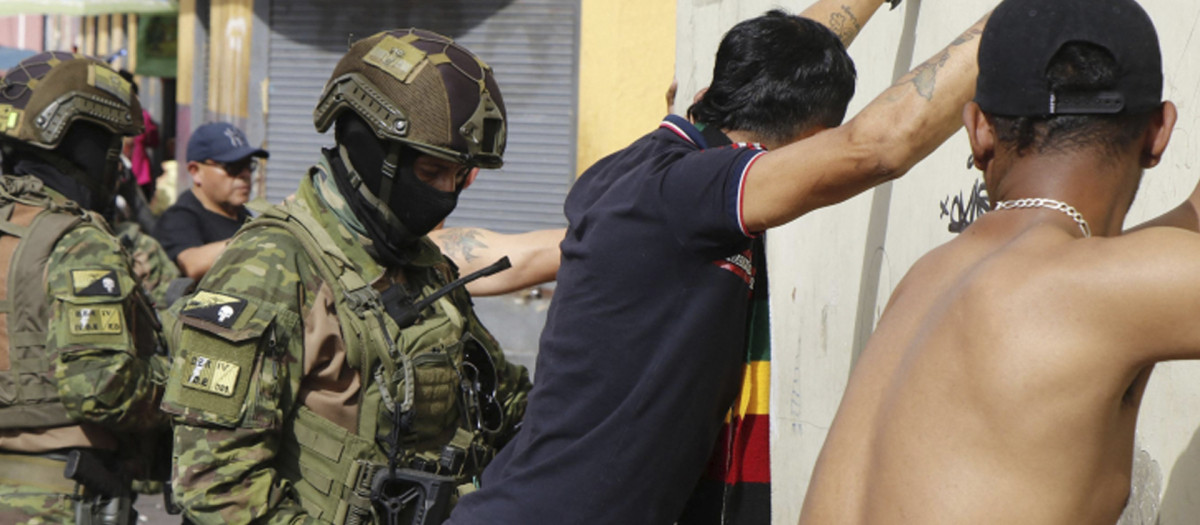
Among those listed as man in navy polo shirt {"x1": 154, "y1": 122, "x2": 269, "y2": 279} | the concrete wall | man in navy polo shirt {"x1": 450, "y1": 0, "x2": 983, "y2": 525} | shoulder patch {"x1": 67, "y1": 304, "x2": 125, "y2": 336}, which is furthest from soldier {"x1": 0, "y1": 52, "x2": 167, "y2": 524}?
man in navy polo shirt {"x1": 154, "y1": 122, "x2": 269, "y2": 279}

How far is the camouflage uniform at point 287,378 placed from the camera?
8.05ft

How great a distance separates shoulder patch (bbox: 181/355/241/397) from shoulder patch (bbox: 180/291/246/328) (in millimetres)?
80

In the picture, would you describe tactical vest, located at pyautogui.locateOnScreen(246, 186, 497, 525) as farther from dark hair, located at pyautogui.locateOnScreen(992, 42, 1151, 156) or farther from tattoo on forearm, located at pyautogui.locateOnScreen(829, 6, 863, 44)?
dark hair, located at pyautogui.locateOnScreen(992, 42, 1151, 156)

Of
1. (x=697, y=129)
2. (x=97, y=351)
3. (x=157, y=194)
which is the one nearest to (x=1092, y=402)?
(x=697, y=129)

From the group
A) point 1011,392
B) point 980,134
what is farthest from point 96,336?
point 1011,392

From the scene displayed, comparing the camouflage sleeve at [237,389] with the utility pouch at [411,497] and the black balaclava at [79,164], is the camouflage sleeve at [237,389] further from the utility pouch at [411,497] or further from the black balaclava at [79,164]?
the black balaclava at [79,164]

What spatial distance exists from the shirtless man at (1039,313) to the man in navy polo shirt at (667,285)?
33cm

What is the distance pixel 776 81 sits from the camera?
2365 millimetres

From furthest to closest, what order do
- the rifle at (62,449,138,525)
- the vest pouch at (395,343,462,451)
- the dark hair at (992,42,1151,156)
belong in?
the rifle at (62,449,138,525)
the vest pouch at (395,343,462,451)
the dark hair at (992,42,1151,156)

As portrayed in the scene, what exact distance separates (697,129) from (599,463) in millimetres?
654

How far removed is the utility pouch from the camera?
2.63m

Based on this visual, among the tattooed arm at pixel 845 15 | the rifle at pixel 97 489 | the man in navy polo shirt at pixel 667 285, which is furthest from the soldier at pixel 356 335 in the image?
the rifle at pixel 97 489

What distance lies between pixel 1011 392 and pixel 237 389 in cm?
155

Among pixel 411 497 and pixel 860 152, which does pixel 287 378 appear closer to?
pixel 411 497
